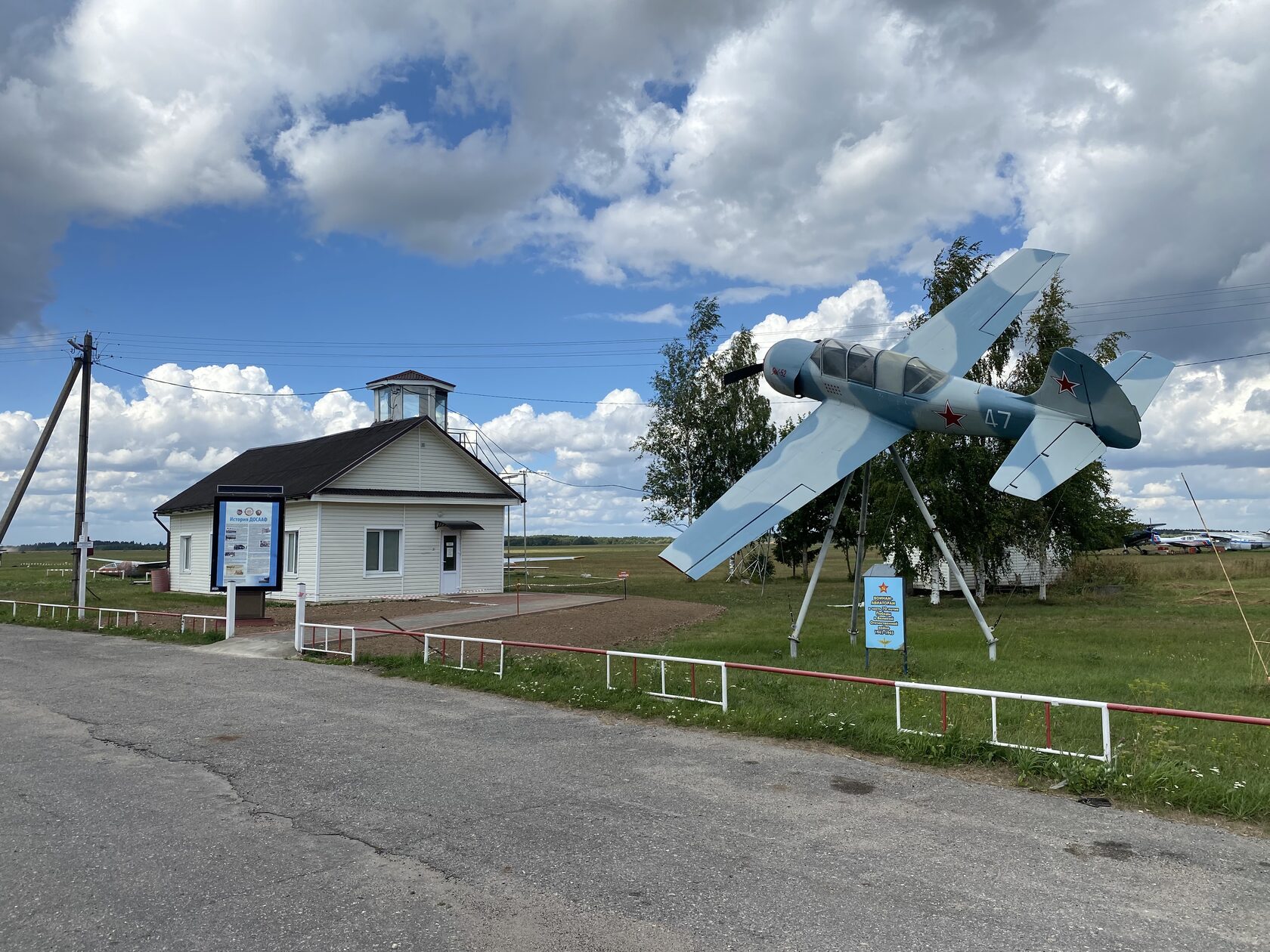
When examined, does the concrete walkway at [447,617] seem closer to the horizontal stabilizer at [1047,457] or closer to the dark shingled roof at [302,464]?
the dark shingled roof at [302,464]

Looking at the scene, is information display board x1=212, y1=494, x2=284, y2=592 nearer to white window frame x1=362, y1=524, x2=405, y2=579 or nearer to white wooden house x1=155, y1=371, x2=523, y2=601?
white wooden house x1=155, y1=371, x2=523, y2=601

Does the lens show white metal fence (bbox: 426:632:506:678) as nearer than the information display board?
Yes

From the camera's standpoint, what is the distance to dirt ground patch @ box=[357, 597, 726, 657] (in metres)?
17.9

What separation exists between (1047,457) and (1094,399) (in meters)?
1.02

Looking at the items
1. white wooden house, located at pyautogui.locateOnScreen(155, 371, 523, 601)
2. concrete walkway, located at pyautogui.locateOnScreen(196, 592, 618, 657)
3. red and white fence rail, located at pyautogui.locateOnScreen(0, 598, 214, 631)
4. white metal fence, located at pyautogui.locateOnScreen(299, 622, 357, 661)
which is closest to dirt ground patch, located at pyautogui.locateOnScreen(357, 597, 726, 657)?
white metal fence, located at pyautogui.locateOnScreen(299, 622, 357, 661)

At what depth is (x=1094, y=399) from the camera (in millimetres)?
12062

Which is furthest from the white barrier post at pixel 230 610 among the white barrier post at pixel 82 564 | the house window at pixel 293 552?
the house window at pixel 293 552

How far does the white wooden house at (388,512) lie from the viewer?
92.4ft

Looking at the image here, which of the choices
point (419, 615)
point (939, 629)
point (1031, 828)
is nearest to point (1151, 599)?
point (939, 629)

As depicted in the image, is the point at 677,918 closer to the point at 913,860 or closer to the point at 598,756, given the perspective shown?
the point at 913,860

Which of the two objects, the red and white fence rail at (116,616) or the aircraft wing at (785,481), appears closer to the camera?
the aircraft wing at (785,481)

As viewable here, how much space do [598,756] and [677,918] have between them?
385 cm

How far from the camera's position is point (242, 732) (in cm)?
964

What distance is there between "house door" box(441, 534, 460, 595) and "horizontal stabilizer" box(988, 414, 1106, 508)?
2233 cm
